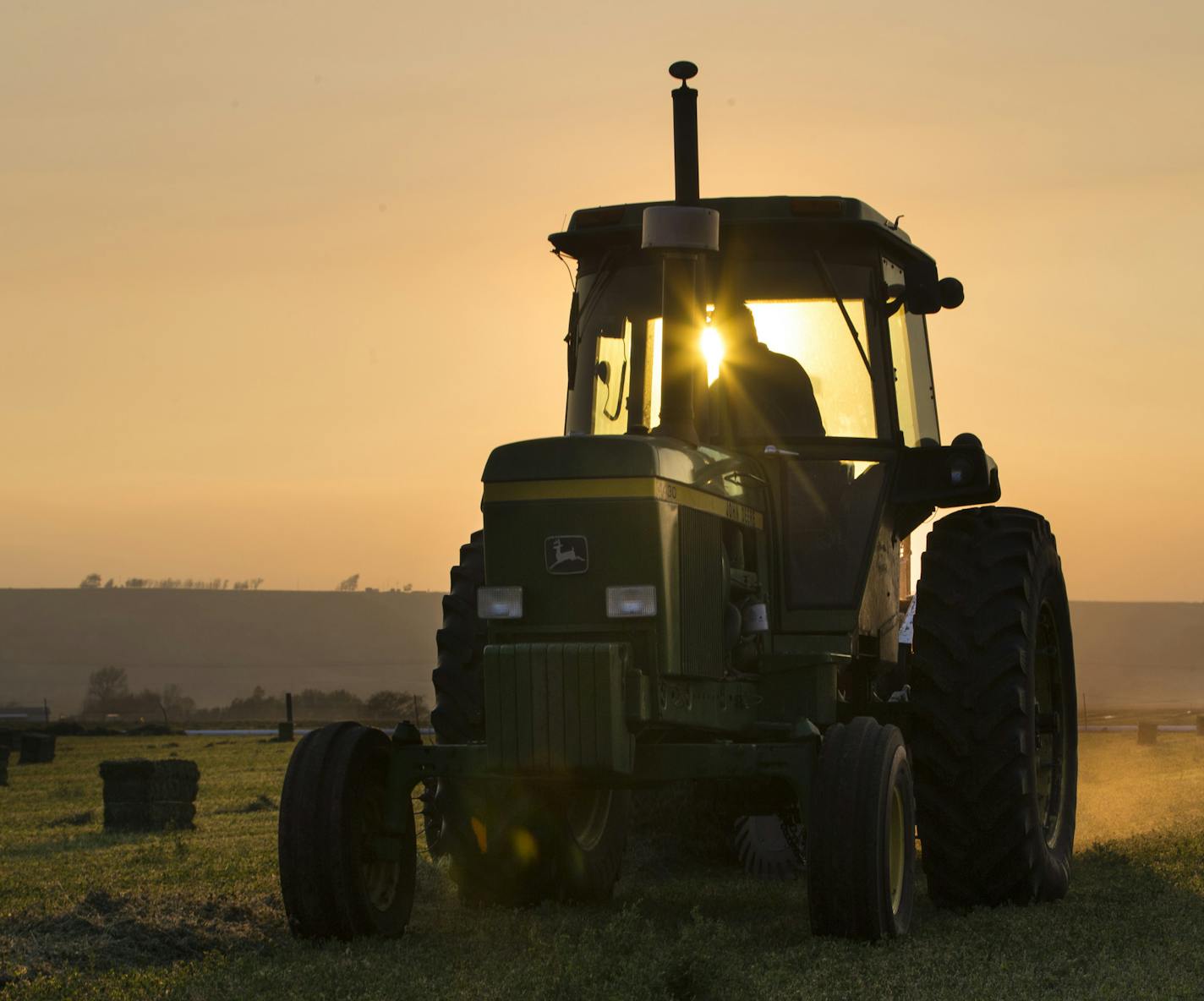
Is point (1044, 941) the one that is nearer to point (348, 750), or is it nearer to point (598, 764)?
point (598, 764)

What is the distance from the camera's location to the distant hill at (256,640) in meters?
120

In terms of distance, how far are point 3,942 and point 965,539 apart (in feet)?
15.6

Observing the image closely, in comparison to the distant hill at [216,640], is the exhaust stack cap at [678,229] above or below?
below

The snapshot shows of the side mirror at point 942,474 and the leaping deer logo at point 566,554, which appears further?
the side mirror at point 942,474

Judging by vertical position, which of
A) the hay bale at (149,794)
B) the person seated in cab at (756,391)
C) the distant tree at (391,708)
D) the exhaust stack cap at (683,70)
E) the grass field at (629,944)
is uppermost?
the exhaust stack cap at (683,70)

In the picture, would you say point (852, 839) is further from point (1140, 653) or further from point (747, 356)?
point (1140, 653)

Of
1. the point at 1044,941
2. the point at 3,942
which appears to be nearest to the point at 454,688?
the point at 3,942

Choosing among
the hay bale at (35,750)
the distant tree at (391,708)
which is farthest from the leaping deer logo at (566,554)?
the distant tree at (391,708)

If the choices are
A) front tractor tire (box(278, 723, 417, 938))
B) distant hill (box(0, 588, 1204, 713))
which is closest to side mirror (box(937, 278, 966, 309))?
front tractor tire (box(278, 723, 417, 938))

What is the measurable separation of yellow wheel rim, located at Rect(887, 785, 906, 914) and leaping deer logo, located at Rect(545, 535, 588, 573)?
5.19 feet

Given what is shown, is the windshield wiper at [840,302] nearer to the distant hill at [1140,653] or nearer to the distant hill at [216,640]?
the distant hill at [1140,653]

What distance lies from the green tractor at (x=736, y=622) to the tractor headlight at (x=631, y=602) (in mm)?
10

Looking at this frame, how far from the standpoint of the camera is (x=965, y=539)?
357 inches

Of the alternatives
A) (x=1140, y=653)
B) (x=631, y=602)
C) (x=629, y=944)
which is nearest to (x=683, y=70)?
(x=631, y=602)
